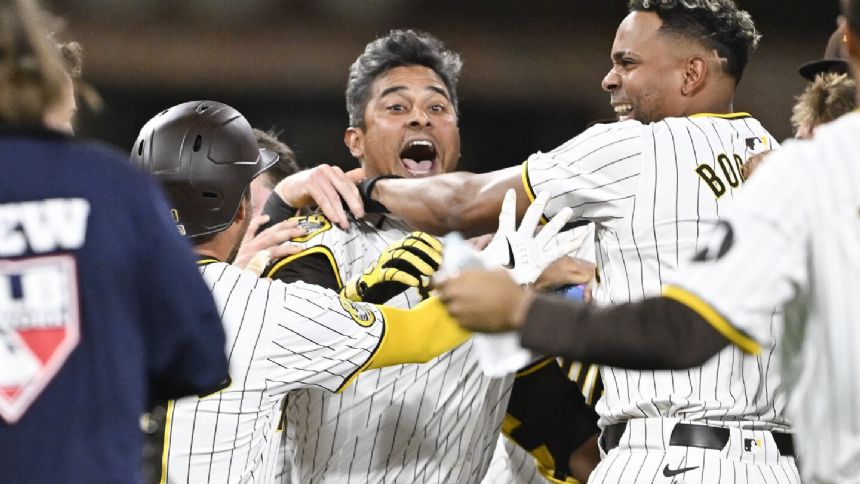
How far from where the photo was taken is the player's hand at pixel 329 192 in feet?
14.1

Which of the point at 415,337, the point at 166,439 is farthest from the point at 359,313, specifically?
the point at 166,439

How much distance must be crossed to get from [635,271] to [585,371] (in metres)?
0.92

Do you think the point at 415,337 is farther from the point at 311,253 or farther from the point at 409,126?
the point at 409,126

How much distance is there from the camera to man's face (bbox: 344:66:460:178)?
4848 millimetres

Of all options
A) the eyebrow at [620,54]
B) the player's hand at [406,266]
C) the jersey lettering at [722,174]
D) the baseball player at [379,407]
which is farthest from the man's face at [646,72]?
the baseball player at [379,407]

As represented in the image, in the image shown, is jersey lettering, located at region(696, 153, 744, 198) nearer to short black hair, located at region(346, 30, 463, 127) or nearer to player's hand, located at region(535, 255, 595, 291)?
player's hand, located at region(535, 255, 595, 291)

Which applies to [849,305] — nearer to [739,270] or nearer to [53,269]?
[739,270]

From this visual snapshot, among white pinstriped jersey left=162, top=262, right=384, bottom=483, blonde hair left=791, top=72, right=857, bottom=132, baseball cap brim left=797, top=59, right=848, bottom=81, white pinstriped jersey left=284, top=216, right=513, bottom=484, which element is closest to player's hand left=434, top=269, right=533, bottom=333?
white pinstriped jersey left=162, top=262, right=384, bottom=483

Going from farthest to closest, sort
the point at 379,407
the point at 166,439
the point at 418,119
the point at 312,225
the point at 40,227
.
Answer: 1. the point at 418,119
2. the point at 312,225
3. the point at 379,407
4. the point at 166,439
5. the point at 40,227

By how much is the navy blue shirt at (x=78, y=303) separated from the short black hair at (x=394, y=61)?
2.86 meters

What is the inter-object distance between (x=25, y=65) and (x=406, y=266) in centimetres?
181

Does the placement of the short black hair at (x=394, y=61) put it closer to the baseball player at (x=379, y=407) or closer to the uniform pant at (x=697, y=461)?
the baseball player at (x=379, y=407)

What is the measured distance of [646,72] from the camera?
12.9 ft

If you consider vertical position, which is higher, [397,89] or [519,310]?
[519,310]
